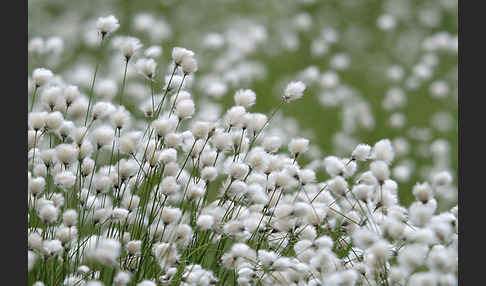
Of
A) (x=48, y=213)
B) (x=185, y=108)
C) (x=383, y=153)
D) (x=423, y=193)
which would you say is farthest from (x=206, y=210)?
(x=423, y=193)

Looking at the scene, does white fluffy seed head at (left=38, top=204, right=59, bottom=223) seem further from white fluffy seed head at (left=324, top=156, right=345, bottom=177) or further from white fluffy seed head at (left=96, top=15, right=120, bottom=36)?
white fluffy seed head at (left=324, top=156, right=345, bottom=177)

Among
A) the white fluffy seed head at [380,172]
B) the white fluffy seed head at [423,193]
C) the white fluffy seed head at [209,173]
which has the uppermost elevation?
the white fluffy seed head at [209,173]

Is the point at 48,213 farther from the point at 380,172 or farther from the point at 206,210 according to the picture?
the point at 380,172

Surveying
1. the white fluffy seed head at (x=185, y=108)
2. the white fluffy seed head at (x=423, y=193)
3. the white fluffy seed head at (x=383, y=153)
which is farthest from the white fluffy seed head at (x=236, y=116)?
the white fluffy seed head at (x=423, y=193)

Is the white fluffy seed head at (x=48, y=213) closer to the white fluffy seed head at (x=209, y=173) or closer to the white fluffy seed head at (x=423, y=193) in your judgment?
the white fluffy seed head at (x=209, y=173)

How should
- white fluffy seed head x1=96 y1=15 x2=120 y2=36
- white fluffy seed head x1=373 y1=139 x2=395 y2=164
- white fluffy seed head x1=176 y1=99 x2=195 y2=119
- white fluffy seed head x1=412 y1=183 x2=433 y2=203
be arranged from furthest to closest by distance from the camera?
1. white fluffy seed head x1=96 y1=15 x2=120 y2=36
2. white fluffy seed head x1=176 y1=99 x2=195 y2=119
3. white fluffy seed head x1=373 y1=139 x2=395 y2=164
4. white fluffy seed head x1=412 y1=183 x2=433 y2=203

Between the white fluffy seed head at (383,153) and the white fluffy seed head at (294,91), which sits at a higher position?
the white fluffy seed head at (294,91)

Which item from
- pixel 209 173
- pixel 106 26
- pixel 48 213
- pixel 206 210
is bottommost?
pixel 48 213

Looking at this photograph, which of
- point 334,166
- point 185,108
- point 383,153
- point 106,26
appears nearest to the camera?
point 383,153

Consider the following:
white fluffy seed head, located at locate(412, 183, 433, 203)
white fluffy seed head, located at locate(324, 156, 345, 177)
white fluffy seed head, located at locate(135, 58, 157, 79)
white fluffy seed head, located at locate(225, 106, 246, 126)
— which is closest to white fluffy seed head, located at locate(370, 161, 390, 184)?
white fluffy seed head, located at locate(412, 183, 433, 203)

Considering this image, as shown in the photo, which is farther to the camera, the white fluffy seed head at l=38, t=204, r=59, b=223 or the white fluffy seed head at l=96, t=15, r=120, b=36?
the white fluffy seed head at l=96, t=15, r=120, b=36

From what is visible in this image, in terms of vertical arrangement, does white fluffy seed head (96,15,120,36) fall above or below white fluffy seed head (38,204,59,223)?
above

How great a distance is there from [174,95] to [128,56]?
0.97ft

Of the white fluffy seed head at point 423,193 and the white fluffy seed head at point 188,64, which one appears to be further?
the white fluffy seed head at point 188,64
